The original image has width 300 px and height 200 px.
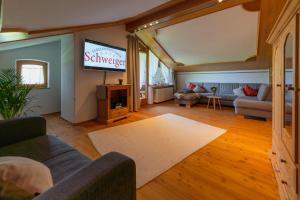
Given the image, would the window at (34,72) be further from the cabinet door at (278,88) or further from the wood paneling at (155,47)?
the cabinet door at (278,88)

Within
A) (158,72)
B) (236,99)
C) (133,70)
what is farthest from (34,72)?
(236,99)

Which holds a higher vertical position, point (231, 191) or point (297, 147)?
point (297, 147)

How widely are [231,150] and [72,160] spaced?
213 cm

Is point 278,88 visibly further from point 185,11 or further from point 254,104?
point 254,104

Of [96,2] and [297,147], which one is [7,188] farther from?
[96,2]

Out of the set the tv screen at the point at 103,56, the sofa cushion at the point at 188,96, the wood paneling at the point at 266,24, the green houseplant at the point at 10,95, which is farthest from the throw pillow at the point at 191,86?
the green houseplant at the point at 10,95

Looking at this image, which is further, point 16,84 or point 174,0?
point 174,0

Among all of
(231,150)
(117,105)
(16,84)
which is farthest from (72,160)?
(117,105)

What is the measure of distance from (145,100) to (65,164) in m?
5.06

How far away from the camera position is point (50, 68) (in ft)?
14.7

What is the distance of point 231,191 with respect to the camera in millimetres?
1553

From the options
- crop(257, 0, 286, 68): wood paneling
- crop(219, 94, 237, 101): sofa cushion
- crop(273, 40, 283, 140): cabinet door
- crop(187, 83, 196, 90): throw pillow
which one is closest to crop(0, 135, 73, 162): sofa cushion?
crop(273, 40, 283, 140): cabinet door

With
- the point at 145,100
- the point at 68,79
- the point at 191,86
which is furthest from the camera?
the point at 191,86

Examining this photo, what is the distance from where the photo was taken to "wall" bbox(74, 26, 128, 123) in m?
3.65
